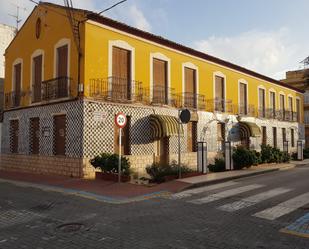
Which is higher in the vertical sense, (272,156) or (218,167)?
(272,156)

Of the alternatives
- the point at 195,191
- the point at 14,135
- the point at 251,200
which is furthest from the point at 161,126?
the point at 14,135

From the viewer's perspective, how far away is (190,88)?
20656 millimetres

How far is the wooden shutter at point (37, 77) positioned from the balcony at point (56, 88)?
0.69 meters

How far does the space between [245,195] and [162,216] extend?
3656 mm

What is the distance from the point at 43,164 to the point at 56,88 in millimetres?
3861

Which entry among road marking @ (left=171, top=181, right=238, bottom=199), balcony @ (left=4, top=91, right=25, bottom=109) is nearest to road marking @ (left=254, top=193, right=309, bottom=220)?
road marking @ (left=171, top=181, right=238, bottom=199)

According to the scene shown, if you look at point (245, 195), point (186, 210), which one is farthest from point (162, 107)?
point (186, 210)

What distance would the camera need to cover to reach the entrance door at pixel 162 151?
1767cm

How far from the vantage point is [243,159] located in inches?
679

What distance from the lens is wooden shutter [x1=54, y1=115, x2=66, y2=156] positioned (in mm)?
15562

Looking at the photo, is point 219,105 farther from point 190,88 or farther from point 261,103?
point 261,103

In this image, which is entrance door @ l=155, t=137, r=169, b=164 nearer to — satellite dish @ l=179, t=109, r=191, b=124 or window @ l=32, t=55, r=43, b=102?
satellite dish @ l=179, t=109, r=191, b=124

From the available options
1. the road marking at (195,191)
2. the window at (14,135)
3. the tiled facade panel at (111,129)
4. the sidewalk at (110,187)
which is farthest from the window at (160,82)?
the window at (14,135)

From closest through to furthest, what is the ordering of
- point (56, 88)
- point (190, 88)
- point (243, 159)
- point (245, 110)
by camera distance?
point (56, 88) < point (243, 159) < point (190, 88) < point (245, 110)
